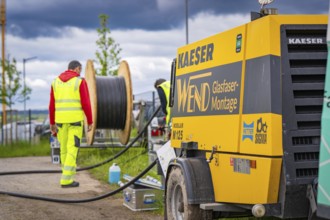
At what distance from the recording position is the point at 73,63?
11.2 metres

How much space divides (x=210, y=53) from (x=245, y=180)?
1.54m

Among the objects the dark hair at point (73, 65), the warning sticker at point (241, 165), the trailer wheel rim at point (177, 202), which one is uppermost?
the dark hair at point (73, 65)

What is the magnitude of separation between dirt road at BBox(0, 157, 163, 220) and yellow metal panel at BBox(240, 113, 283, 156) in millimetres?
3121

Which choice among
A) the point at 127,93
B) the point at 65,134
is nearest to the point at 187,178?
the point at 65,134

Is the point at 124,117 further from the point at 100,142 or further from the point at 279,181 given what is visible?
the point at 279,181

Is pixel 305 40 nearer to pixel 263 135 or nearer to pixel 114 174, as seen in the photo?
pixel 263 135

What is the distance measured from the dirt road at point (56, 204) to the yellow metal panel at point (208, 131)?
165cm

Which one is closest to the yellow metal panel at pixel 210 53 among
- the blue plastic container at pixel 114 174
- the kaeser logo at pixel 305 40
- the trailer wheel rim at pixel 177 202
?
the kaeser logo at pixel 305 40

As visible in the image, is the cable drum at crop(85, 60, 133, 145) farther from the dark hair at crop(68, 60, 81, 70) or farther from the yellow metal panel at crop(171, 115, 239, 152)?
the yellow metal panel at crop(171, 115, 239, 152)

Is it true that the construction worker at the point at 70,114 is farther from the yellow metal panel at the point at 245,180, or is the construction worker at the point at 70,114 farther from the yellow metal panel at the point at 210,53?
the yellow metal panel at the point at 245,180

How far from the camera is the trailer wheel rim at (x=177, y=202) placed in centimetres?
694

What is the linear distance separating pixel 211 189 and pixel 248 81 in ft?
4.28

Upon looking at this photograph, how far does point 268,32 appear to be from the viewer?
5453mm

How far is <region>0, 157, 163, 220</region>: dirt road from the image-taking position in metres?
8.53
